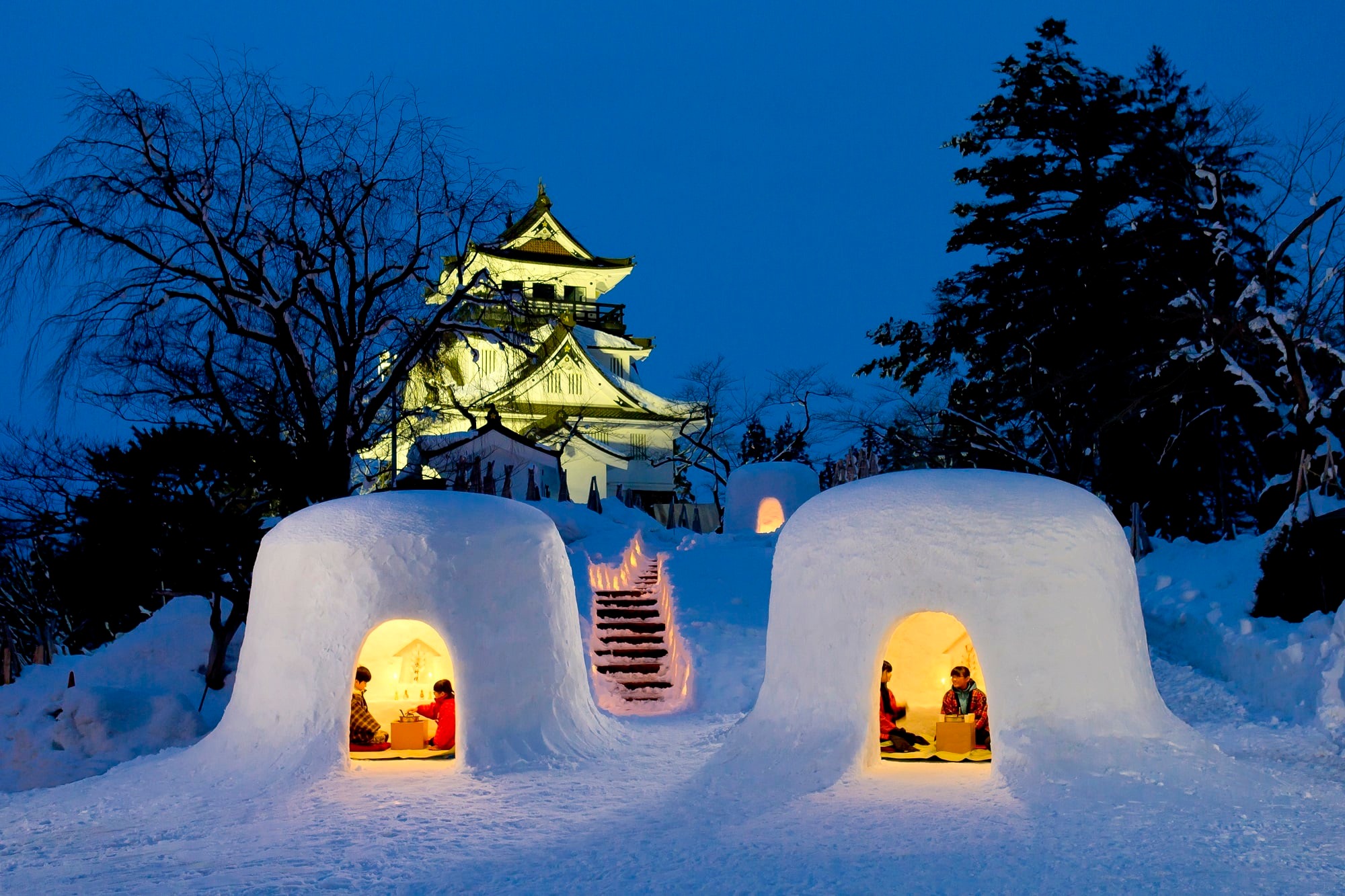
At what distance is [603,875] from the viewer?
6383 millimetres

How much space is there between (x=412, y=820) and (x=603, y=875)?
186 centimetres

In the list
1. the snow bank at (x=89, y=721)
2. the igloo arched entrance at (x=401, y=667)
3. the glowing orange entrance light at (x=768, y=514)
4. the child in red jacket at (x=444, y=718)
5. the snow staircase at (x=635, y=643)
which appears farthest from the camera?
the glowing orange entrance light at (x=768, y=514)

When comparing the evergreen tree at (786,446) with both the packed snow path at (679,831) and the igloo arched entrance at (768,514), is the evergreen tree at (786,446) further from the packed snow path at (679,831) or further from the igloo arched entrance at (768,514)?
the packed snow path at (679,831)

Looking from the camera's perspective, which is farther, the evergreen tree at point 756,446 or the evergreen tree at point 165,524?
the evergreen tree at point 756,446

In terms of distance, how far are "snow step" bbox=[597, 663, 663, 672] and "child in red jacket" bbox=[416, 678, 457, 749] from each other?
15.6 feet

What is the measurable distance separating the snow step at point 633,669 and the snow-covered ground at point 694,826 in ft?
14.4

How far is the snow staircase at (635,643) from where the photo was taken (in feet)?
45.9

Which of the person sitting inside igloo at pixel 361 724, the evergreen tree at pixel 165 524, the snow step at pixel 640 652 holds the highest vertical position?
the evergreen tree at pixel 165 524

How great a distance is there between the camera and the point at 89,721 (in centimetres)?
1257

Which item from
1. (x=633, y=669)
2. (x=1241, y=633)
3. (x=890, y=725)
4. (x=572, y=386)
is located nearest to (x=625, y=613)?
(x=633, y=669)

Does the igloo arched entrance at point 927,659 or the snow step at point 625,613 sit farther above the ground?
the snow step at point 625,613

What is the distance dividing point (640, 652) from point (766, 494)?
840cm

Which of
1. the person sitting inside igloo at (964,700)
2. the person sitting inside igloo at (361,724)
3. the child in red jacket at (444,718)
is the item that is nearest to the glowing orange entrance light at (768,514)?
the child in red jacket at (444,718)

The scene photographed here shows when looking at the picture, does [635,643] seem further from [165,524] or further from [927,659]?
[165,524]
